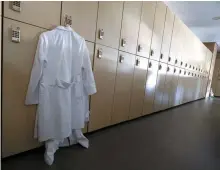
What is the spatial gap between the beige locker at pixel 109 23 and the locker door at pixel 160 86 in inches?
77.7

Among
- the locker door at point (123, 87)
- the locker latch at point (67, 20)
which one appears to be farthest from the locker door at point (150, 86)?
the locker latch at point (67, 20)

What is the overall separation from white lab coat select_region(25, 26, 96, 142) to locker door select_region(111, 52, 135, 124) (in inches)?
44.6

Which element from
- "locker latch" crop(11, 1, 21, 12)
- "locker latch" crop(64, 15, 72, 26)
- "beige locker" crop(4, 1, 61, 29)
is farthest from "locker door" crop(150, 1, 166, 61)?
"locker latch" crop(11, 1, 21, 12)

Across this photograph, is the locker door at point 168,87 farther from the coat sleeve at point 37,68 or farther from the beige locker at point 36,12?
the coat sleeve at point 37,68

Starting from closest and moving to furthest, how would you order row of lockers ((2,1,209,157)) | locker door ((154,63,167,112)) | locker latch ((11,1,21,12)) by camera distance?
1. locker latch ((11,1,21,12))
2. row of lockers ((2,1,209,157))
3. locker door ((154,63,167,112))

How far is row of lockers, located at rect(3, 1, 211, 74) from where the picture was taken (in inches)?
66.0

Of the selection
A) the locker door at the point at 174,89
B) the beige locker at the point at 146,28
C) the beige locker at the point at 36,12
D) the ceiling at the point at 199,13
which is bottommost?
the locker door at the point at 174,89

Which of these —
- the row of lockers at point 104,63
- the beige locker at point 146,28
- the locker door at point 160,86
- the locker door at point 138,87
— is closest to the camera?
the row of lockers at point 104,63

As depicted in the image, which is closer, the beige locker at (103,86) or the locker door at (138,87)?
the beige locker at (103,86)

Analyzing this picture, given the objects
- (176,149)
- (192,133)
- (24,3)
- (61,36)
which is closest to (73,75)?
(61,36)

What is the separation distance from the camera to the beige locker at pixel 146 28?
10.5 feet

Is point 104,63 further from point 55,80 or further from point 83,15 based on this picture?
point 55,80

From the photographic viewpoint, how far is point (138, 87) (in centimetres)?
351

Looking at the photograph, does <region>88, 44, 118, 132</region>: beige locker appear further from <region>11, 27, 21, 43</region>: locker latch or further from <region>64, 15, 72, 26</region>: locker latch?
<region>11, 27, 21, 43</region>: locker latch
